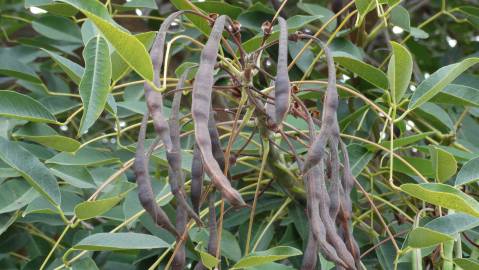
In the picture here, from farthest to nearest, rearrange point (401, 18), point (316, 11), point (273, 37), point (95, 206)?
point (316, 11) < point (401, 18) < point (273, 37) < point (95, 206)

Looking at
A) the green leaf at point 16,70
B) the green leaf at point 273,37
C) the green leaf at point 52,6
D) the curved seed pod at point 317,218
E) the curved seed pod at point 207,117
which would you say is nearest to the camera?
the curved seed pod at point 207,117

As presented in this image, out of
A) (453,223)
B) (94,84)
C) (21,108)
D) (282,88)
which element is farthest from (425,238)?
(21,108)

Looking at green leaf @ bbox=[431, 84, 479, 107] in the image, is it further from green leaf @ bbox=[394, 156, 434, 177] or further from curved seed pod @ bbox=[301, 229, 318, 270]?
curved seed pod @ bbox=[301, 229, 318, 270]

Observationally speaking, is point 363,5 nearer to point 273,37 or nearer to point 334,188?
point 273,37

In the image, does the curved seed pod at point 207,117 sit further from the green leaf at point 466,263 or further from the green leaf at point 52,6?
the green leaf at point 52,6

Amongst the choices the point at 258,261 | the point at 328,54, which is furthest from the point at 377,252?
the point at 328,54

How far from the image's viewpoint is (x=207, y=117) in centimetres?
62

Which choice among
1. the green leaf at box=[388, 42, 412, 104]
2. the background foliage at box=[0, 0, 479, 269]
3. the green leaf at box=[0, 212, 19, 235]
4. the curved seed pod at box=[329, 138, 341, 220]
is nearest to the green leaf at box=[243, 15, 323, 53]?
the background foliage at box=[0, 0, 479, 269]

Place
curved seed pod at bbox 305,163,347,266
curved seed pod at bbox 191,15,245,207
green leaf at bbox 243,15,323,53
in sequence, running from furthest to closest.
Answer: green leaf at bbox 243,15,323,53, curved seed pod at bbox 305,163,347,266, curved seed pod at bbox 191,15,245,207

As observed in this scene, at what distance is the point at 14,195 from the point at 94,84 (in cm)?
31

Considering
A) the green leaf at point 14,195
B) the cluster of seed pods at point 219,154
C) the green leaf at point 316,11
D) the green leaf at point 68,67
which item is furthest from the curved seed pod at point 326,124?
the green leaf at point 316,11

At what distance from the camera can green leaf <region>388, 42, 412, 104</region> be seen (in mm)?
892

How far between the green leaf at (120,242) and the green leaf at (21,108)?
6.6 inches

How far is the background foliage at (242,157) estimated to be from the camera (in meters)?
0.83
